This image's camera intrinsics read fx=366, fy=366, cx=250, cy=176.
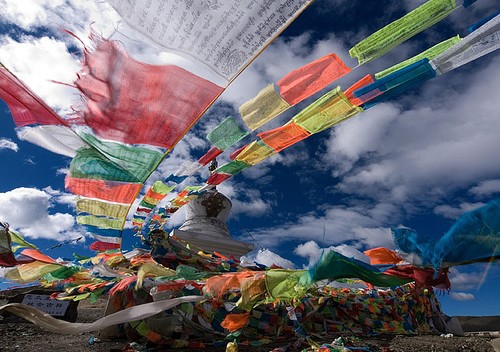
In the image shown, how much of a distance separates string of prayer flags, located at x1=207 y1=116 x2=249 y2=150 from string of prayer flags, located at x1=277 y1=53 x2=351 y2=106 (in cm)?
78

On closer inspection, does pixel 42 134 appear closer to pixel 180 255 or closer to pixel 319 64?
pixel 180 255

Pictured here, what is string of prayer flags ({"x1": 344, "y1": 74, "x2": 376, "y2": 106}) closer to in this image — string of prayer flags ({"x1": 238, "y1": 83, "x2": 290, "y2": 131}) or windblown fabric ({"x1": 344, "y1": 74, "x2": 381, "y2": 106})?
windblown fabric ({"x1": 344, "y1": 74, "x2": 381, "y2": 106})

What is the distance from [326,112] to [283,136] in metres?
0.65

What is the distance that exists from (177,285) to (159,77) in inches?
90.5

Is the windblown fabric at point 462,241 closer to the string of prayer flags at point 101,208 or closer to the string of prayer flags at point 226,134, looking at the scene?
the string of prayer flags at point 226,134

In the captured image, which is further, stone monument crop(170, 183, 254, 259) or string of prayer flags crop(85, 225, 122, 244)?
stone monument crop(170, 183, 254, 259)

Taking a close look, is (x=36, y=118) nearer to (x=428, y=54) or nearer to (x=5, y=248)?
(x=5, y=248)

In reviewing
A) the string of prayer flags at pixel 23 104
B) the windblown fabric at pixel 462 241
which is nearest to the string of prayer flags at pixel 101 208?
the string of prayer flags at pixel 23 104

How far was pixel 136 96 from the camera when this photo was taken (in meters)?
3.07

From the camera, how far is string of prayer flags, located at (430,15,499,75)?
106 inches

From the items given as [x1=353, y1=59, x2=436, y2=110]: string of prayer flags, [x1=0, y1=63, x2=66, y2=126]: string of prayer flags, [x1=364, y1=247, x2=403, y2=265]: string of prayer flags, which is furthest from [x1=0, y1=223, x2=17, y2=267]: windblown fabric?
[x1=353, y1=59, x2=436, y2=110]: string of prayer flags

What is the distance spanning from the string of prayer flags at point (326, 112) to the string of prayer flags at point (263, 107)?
26cm

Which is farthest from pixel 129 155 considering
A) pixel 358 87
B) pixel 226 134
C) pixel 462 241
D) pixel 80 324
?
pixel 462 241

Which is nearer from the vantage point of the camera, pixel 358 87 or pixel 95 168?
pixel 358 87
